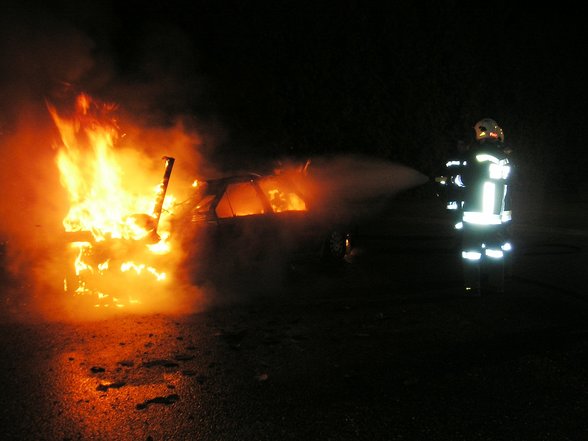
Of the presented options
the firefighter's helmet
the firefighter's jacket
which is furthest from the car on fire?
the firefighter's helmet

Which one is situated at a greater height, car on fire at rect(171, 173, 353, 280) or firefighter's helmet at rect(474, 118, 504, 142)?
firefighter's helmet at rect(474, 118, 504, 142)

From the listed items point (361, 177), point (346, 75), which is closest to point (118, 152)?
point (346, 75)

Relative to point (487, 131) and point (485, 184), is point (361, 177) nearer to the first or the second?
point (487, 131)

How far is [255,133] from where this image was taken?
1477 cm

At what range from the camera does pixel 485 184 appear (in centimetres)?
650

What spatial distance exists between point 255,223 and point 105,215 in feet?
6.37

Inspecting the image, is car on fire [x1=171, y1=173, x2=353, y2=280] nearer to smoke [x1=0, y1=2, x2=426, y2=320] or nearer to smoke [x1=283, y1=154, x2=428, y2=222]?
smoke [x1=0, y1=2, x2=426, y2=320]

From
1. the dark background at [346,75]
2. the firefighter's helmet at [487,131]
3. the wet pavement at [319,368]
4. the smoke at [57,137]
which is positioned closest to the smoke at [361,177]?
the dark background at [346,75]

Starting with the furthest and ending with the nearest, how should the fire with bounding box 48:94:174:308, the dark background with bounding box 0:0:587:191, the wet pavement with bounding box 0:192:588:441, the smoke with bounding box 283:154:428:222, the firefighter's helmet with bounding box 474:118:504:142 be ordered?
the smoke with bounding box 283:154:428:222 < the dark background with bounding box 0:0:587:191 < the firefighter's helmet with bounding box 474:118:504:142 < the fire with bounding box 48:94:174:308 < the wet pavement with bounding box 0:192:588:441

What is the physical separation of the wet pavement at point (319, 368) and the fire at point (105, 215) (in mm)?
1087

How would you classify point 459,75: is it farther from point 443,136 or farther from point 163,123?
point 163,123

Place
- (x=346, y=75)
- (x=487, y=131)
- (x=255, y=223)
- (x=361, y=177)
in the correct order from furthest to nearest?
(x=361, y=177) < (x=346, y=75) < (x=255, y=223) < (x=487, y=131)

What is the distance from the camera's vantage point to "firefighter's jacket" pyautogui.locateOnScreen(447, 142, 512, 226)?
6.50 m

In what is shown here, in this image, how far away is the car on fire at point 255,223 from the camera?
6895 millimetres
